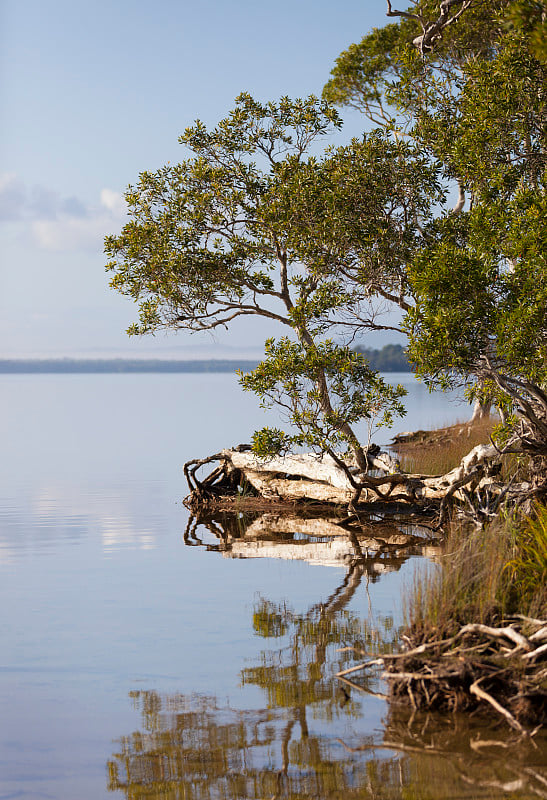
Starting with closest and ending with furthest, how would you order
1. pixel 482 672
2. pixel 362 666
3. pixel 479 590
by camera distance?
pixel 482 672 → pixel 362 666 → pixel 479 590

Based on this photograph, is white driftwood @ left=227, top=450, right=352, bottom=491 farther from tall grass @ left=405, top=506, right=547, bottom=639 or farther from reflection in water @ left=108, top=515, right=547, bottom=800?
reflection in water @ left=108, top=515, right=547, bottom=800

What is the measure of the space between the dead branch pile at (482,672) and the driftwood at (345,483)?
19.2 ft

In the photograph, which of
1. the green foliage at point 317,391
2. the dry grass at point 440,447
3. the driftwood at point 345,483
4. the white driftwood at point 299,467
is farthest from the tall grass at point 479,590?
the dry grass at point 440,447

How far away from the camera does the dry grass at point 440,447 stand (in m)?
17.9

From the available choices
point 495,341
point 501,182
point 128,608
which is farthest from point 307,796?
point 501,182

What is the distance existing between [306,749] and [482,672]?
49.5 inches

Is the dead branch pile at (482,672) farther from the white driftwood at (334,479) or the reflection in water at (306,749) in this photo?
the white driftwood at (334,479)

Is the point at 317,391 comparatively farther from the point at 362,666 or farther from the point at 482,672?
the point at 482,672

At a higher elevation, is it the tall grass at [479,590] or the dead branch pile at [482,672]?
the tall grass at [479,590]

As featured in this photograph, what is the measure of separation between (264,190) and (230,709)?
394 inches

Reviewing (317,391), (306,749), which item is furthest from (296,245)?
(306,749)

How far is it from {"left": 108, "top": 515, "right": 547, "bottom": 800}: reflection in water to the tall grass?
692 mm

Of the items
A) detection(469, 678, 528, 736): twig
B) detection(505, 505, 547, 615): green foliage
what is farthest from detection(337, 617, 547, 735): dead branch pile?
detection(505, 505, 547, 615): green foliage

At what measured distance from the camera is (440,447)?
74.3 ft
